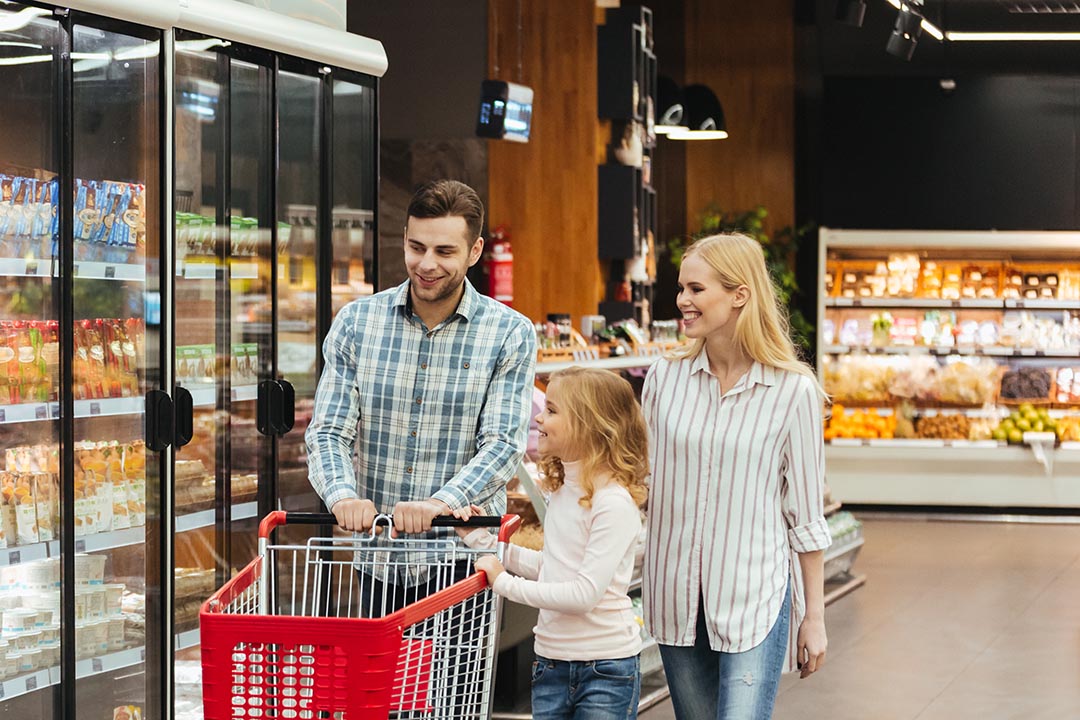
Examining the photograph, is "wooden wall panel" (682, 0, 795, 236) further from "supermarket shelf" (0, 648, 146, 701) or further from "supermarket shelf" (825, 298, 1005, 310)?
"supermarket shelf" (0, 648, 146, 701)

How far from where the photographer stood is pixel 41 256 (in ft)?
12.2

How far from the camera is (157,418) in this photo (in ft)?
13.1

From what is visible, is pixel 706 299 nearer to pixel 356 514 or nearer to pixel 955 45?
pixel 356 514

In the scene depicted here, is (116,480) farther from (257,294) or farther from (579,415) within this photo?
(579,415)

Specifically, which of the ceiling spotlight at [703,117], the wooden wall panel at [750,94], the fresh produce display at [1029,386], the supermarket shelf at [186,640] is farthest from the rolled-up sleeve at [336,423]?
the wooden wall panel at [750,94]

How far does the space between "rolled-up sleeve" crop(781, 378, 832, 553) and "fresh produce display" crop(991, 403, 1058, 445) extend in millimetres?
8839

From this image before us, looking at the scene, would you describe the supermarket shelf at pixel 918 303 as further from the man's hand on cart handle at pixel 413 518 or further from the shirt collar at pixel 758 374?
the man's hand on cart handle at pixel 413 518

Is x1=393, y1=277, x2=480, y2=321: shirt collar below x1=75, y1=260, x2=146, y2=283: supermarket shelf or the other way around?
below

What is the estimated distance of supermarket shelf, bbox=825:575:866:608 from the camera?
7.94 m

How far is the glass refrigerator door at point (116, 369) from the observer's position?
3.90 m

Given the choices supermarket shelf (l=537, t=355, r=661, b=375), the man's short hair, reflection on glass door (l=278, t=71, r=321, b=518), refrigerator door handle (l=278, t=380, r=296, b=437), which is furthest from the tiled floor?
the man's short hair

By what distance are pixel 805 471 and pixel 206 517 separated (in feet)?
6.96

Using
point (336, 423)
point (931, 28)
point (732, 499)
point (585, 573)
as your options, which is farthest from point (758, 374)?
point (931, 28)

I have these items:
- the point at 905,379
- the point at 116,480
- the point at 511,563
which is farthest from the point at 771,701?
the point at 905,379
